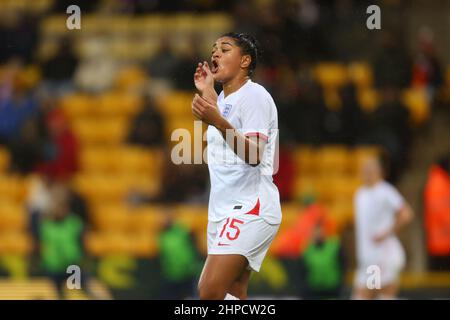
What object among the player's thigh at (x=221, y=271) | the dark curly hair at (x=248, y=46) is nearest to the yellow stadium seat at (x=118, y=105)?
the dark curly hair at (x=248, y=46)

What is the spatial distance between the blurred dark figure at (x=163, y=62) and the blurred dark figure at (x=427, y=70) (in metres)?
3.44

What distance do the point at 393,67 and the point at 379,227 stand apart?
4.49m

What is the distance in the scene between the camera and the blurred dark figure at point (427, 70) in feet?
49.1

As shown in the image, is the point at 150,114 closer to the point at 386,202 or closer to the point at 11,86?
the point at 11,86

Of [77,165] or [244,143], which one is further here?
[77,165]

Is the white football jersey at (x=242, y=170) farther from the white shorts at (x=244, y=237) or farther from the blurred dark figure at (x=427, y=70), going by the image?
the blurred dark figure at (x=427, y=70)

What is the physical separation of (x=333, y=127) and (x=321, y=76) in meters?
1.18

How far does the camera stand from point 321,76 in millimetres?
15406

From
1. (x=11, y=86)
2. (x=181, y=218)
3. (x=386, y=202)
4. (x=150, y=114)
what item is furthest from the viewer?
(x=11, y=86)

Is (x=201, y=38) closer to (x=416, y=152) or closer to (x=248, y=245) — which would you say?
(x=416, y=152)

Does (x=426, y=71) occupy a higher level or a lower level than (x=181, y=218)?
higher

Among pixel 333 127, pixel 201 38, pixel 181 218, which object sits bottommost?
pixel 181 218

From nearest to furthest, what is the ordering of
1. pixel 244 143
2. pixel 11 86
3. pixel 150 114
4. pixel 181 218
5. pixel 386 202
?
pixel 244 143
pixel 386 202
pixel 181 218
pixel 150 114
pixel 11 86
